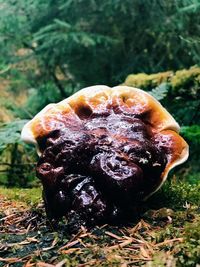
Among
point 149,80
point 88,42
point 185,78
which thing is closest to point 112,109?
point 185,78

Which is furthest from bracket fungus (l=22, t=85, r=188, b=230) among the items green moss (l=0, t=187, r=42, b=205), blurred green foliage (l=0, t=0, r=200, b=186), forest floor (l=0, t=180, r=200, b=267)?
blurred green foliage (l=0, t=0, r=200, b=186)

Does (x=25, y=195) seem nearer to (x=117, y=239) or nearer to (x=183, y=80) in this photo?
(x=117, y=239)

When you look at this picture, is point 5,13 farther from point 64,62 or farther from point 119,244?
point 119,244

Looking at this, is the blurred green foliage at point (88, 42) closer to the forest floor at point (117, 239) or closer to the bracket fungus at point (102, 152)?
the bracket fungus at point (102, 152)

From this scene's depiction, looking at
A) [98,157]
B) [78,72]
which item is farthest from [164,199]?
[78,72]

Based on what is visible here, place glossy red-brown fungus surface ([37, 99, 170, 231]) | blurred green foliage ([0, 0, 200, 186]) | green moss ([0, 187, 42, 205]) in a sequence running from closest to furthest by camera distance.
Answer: glossy red-brown fungus surface ([37, 99, 170, 231]), green moss ([0, 187, 42, 205]), blurred green foliage ([0, 0, 200, 186])

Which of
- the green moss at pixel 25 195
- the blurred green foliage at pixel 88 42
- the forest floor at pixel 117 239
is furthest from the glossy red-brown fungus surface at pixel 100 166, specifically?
the blurred green foliage at pixel 88 42

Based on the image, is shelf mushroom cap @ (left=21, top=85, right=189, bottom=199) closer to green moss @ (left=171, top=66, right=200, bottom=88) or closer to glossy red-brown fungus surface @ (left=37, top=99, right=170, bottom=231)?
glossy red-brown fungus surface @ (left=37, top=99, right=170, bottom=231)
